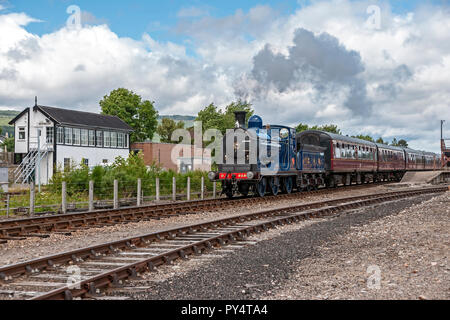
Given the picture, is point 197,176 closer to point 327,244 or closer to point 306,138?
point 306,138

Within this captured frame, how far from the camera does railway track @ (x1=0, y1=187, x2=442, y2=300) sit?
6.55 meters

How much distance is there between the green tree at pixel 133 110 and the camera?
68.4m

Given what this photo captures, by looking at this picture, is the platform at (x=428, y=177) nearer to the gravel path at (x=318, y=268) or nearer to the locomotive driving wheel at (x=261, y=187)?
the locomotive driving wheel at (x=261, y=187)

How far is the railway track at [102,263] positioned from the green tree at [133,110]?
2267 inches

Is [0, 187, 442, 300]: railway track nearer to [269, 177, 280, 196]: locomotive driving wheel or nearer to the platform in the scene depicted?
[269, 177, 280, 196]: locomotive driving wheel

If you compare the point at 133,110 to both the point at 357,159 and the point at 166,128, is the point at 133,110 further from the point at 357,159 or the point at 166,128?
the point at 357,159

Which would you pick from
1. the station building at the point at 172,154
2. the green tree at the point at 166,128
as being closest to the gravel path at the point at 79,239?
the station building at the point at 172,154

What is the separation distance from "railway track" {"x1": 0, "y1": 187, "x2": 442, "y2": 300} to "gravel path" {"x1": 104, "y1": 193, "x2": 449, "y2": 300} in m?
0.33

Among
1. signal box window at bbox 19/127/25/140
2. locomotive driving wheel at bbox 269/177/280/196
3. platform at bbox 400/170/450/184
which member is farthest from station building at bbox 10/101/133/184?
platform at bbox 400/170/450/184

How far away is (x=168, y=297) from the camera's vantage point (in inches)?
255

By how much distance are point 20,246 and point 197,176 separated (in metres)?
16.5

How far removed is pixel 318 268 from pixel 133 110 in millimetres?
63949

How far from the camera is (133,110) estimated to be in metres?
69.6

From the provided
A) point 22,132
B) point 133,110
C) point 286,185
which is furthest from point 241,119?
point 133,110
